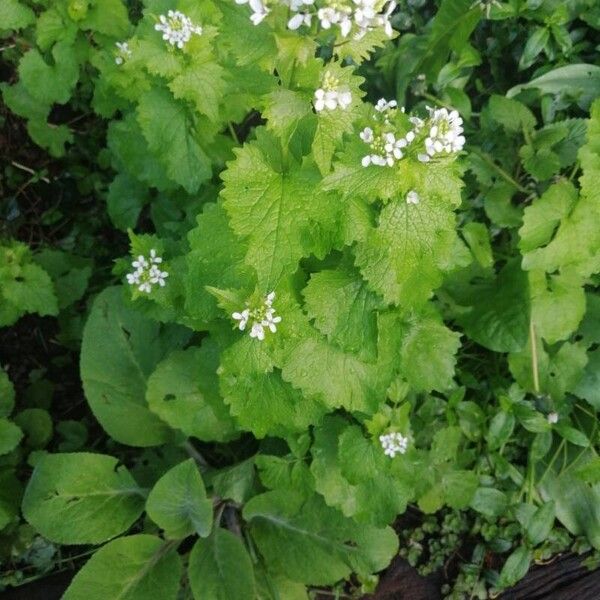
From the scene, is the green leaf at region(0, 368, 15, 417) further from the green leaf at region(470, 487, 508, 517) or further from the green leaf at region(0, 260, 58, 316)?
the green leaf at region(470, 487, 508, 517)

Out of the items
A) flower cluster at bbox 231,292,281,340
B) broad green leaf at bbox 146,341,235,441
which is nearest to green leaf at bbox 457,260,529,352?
broad green leaf at bbox 146,341,235,441

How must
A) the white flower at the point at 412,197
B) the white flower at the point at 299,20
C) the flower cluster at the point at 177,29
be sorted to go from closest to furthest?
the white flower at the point at 299,20 < the white flower at the point at 412,197 < the flower cluster at the point at 177,29

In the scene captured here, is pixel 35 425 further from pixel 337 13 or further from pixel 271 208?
pixel 337 13

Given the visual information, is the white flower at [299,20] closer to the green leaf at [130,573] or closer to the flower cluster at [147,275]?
the flower cluster at [147,275]

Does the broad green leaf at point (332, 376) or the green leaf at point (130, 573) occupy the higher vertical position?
the broad green leaf at point (332, 376)

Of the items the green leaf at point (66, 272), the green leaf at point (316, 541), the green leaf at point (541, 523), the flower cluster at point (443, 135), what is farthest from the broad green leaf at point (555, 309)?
the green leaf at point (66, 272)

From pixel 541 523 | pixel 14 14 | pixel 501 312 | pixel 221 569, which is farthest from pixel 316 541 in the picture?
pixel 14 14

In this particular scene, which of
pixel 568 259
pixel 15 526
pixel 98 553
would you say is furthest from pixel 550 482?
pixel 15 526
